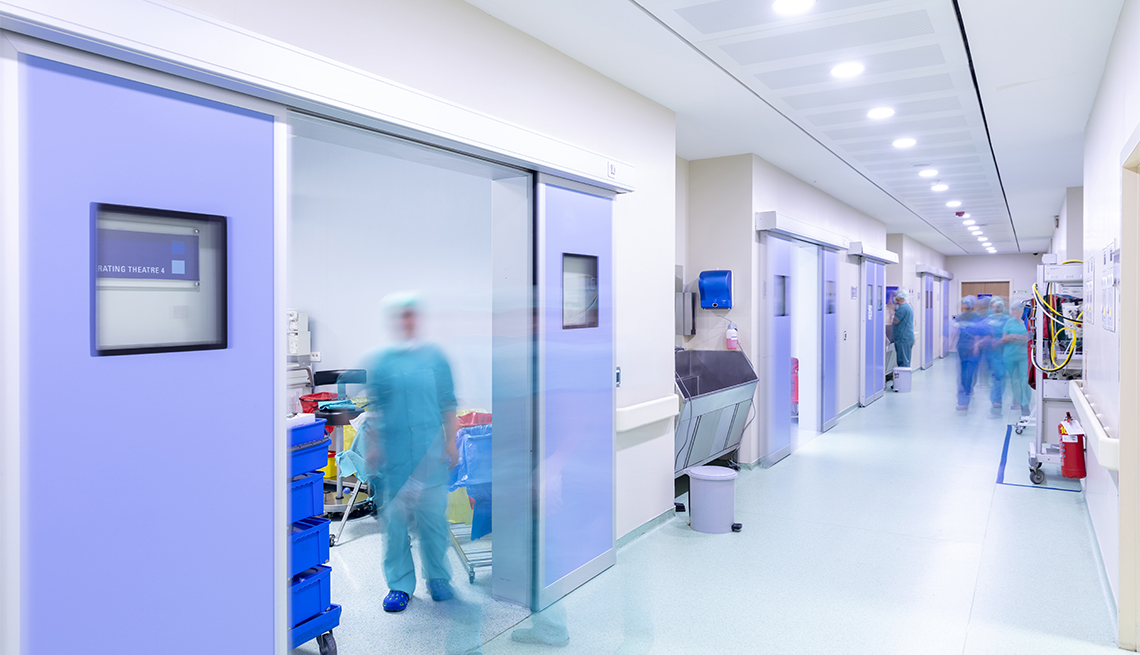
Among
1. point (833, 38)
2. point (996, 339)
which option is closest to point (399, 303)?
point (833, 38)

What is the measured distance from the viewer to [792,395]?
6.86 metres

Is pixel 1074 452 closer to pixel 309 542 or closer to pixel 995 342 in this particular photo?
pixel 995 342

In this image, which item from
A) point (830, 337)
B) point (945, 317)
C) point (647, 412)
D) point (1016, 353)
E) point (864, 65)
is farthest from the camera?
point (945, 317)

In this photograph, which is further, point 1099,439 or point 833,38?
point 833,38

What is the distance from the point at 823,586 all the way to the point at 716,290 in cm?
286

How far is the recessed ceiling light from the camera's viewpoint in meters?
3.00

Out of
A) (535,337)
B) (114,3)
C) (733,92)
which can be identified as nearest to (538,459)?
(535,337)

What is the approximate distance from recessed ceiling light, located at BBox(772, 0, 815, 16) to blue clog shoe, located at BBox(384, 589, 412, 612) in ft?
9.05

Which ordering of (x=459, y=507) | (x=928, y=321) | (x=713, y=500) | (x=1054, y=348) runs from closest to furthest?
(x=459, y=507), (x=713, y=500), (x=1054, y=348), (x=928, y=321)

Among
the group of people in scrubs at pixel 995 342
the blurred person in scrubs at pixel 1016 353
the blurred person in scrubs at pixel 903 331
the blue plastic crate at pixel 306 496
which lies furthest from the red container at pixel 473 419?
the blurred person in scrubs at pixel 903 331

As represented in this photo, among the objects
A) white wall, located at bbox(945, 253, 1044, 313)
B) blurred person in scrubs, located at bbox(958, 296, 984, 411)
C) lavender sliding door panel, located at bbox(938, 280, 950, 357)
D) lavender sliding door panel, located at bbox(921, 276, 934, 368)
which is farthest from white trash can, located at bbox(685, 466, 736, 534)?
white wall, located at bbox(945, 253, 1044, 313)

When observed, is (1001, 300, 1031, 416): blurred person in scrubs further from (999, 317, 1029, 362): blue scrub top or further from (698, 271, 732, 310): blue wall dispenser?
(698, 271, 732, 310): blue wall dispenser

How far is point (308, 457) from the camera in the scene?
2584 millimetres

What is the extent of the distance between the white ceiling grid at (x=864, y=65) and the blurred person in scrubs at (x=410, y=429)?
6.57 feet
